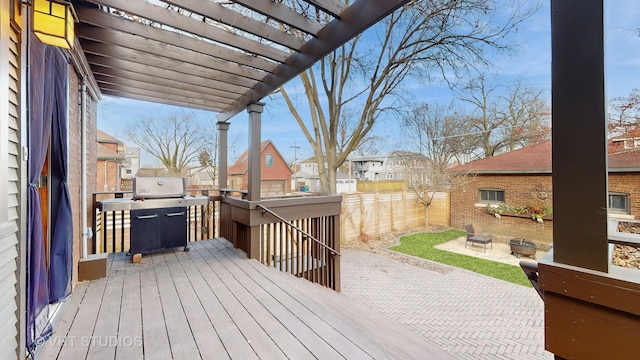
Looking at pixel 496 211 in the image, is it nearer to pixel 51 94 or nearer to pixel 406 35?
pixel 406 35

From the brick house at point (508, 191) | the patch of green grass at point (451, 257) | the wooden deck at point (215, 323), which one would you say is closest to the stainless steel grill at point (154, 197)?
the wooden deck at point (215, 323)

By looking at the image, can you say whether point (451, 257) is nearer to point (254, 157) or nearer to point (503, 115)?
point (503, 115)

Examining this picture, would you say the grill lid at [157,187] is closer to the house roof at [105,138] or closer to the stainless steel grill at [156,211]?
the stainless steel grill at [156,211]

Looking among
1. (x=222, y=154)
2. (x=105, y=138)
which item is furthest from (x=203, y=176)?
(x=222, y=154)

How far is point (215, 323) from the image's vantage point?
2.23 m

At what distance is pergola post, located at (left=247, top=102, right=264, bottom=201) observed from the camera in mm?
3975

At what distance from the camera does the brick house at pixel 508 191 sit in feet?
30.6

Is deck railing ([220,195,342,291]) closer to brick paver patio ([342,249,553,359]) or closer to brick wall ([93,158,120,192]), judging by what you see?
brick paver patio ([342,249,553,359])

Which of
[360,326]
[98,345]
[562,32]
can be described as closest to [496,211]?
[360,326]

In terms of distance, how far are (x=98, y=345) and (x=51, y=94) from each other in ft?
6.27

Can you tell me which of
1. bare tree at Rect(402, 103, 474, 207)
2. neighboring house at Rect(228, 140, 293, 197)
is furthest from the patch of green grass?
neighboring house at Rect(228, 140, 293, 197)

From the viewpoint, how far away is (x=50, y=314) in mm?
2236

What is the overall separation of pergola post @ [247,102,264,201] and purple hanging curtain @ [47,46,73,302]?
199 centimetres

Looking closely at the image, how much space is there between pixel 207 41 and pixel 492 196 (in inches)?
459
